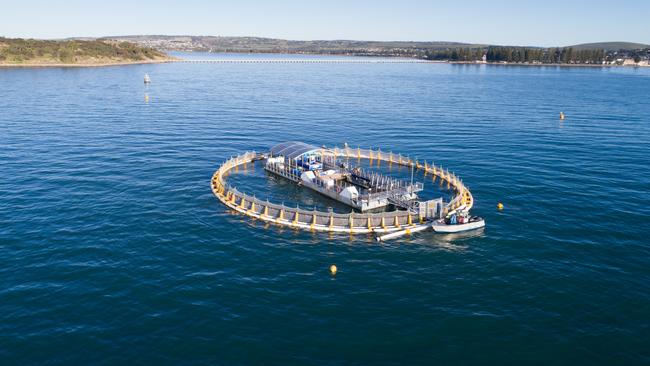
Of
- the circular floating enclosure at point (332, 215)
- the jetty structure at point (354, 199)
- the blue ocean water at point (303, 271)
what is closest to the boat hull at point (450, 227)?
the jetty structure at point (354, 199)

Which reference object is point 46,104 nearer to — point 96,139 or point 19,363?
point 96,139

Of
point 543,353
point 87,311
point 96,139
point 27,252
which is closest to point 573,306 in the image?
point 543,353

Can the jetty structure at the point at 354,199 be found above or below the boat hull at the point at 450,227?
above

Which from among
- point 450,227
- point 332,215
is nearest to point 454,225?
point 450,227

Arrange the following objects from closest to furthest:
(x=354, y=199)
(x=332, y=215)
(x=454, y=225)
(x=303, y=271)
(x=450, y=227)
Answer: (x=303, y=271) < (x=450, y=227) < (x=454, y=225) < (x=332, y=215) < (x=354, y=199)

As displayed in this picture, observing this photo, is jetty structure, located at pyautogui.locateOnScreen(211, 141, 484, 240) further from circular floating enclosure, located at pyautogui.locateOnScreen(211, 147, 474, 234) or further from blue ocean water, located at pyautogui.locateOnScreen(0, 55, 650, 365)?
blue ocean water, located at pyautogui.locateOnScreen(0, 55, 650, 365)

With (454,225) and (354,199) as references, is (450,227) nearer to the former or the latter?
(454,225)

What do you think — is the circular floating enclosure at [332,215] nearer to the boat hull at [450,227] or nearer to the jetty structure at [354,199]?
the jetty structure at [354,199]

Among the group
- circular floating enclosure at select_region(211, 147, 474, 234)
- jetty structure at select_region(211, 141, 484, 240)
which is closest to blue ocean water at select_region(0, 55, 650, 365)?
circular floating enclosure at select_region(211, 147, 474, 234)
